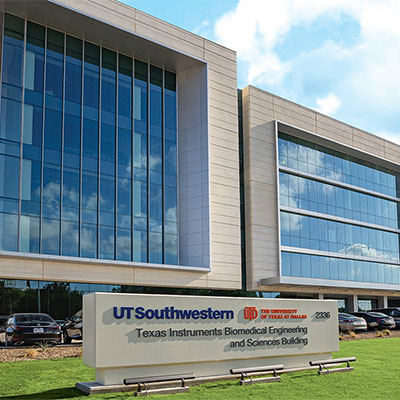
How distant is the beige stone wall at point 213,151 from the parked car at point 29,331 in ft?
27.4

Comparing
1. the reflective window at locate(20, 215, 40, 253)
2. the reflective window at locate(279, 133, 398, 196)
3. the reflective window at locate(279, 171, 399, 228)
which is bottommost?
the reflective window at locate(20, 215, 40, 253)

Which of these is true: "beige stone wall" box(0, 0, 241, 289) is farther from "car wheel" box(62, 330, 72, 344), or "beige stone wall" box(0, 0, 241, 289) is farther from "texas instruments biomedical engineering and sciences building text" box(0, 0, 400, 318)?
"car wheel" box(62, 330, 72, 344)

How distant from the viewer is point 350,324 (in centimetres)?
2928

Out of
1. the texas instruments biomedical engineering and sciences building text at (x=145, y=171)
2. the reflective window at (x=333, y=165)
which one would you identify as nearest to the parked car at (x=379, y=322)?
the texas instruments biomedical engineering and sciences building text at (x=145, y=171)

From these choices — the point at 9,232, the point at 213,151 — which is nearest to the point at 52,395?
the point at 9,232

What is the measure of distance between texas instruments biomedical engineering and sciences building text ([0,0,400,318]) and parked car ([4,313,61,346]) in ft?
21.7

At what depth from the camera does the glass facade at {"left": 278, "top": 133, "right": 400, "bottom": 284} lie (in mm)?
41375

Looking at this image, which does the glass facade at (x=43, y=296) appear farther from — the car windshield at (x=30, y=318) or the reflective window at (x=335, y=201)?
the reflective window at (x=335, y=201)

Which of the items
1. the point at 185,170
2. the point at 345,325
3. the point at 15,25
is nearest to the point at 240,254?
the point at 185,170

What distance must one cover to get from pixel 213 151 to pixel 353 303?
71.5 feet

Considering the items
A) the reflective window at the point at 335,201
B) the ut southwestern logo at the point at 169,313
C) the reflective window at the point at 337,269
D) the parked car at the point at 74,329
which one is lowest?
the parked car at the point at 74,329

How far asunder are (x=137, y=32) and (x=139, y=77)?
284 cm

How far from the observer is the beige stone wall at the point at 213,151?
30703 mm

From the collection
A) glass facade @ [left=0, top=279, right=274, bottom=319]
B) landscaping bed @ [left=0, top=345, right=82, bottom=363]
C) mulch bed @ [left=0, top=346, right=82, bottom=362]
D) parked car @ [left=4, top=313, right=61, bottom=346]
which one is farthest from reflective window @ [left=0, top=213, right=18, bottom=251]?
mulch bed @ [left=0, top=346, right=82, bottom=362]
